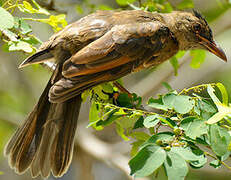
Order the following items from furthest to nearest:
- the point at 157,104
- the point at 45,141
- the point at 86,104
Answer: the point at 86,104 → the point at 45,141 → the point at 157,104

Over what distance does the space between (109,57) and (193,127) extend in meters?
1.31

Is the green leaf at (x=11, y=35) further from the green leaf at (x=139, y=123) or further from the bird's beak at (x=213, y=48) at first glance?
the bird's beak at (x=213, y=48)

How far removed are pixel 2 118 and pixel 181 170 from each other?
5034 millimetres

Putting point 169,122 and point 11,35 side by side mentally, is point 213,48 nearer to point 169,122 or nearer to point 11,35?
point 169,122

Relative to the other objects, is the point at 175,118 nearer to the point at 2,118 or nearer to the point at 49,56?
A: the point at 49,56

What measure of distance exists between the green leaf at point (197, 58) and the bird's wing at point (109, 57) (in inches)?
22.9

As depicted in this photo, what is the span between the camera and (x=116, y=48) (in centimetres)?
372

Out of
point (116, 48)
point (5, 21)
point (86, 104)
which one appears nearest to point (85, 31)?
point (116, 48)

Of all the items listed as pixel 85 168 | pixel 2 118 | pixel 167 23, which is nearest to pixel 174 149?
pixel 167 23

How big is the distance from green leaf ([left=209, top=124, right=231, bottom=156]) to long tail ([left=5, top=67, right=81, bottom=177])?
185cm

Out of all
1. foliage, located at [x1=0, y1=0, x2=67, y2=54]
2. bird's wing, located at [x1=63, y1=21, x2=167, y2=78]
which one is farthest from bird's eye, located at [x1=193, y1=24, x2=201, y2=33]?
foliage, located at [x1=0, y1=0, x2=67, y2=54]

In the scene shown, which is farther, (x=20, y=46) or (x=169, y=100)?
(x=20, y=46)

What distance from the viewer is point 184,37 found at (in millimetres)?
4719

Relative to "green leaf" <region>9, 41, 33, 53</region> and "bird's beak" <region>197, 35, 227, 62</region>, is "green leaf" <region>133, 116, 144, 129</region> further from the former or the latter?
"bird's beak" <region>197, 35, 227, 62</region>
